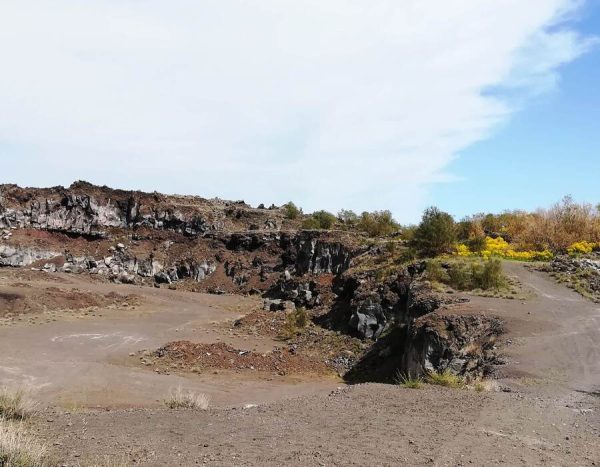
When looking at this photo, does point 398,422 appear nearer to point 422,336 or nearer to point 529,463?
point 529,463

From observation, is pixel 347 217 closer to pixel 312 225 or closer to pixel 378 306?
pixel 312 225

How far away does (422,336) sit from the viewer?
62.8 feet

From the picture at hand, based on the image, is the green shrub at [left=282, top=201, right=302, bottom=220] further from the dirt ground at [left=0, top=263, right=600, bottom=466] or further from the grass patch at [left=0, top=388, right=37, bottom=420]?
the grass patch at [left=0, top=388, right=37, bottom=420]

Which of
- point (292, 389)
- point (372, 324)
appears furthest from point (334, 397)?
point (372, 324)

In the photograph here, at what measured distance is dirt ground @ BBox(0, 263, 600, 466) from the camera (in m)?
7.71

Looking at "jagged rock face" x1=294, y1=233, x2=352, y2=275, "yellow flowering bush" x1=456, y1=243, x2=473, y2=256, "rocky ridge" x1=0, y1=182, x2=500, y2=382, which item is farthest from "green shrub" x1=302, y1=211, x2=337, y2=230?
"yellow flowering bush" x1=456, y1=243, x2=473, y2=256

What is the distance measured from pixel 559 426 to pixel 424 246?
24038 millimetres

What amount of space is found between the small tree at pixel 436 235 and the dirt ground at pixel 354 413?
330 inches

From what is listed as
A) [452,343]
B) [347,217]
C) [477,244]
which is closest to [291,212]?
[347,217]

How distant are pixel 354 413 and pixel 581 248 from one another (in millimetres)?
26680

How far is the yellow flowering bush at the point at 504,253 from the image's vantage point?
103 ft

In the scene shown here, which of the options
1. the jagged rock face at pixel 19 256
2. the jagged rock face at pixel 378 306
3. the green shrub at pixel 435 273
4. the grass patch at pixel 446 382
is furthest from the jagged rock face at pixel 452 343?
the jagged rock face at pixel 19 256

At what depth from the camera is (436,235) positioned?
32.0 m

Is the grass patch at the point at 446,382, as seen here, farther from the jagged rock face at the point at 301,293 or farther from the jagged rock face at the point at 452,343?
the jagged rock face at the point at 301,293
